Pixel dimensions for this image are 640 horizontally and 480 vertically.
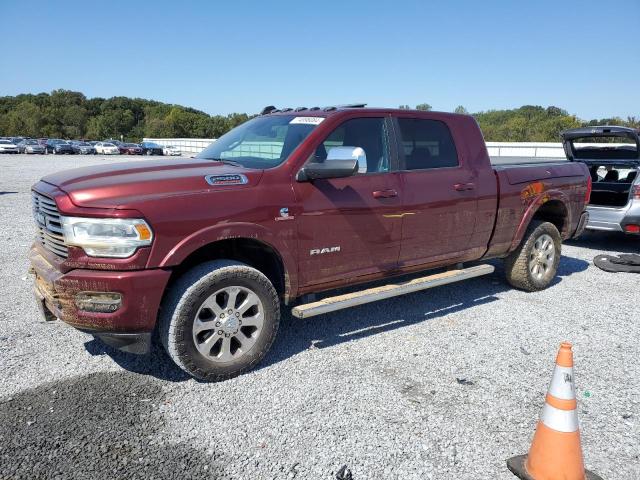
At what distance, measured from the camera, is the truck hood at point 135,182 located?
3.14 meters

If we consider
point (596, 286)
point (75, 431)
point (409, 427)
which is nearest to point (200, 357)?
point (75, 431)

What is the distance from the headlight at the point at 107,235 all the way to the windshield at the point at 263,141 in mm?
1176

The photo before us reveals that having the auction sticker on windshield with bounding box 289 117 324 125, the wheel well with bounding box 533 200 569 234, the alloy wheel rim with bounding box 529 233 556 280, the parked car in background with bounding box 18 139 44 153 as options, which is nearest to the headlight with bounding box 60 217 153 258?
the auction sticker on windshield with bounding box 289 117 324 125

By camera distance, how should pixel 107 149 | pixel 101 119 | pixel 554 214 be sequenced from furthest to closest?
pixel 101 119
pixel 107 149
pixel 554 214

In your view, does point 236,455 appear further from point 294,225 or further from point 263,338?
point 294,225

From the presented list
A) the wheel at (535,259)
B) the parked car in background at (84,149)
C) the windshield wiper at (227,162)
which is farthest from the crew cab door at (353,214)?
the parked car in background at (84,149)

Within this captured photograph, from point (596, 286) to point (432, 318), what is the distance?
2626 mm

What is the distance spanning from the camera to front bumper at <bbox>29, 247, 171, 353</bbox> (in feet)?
10.2

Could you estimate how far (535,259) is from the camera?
230 inches

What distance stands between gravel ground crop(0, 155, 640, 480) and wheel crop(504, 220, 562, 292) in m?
0.67

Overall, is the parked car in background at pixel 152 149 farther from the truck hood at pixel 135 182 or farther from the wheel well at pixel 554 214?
the truck hood at pixel 135 182

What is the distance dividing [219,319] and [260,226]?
717mm

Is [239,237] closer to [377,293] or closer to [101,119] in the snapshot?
[377,293]

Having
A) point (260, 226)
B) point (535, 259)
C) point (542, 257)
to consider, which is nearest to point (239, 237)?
point (260, 226)
